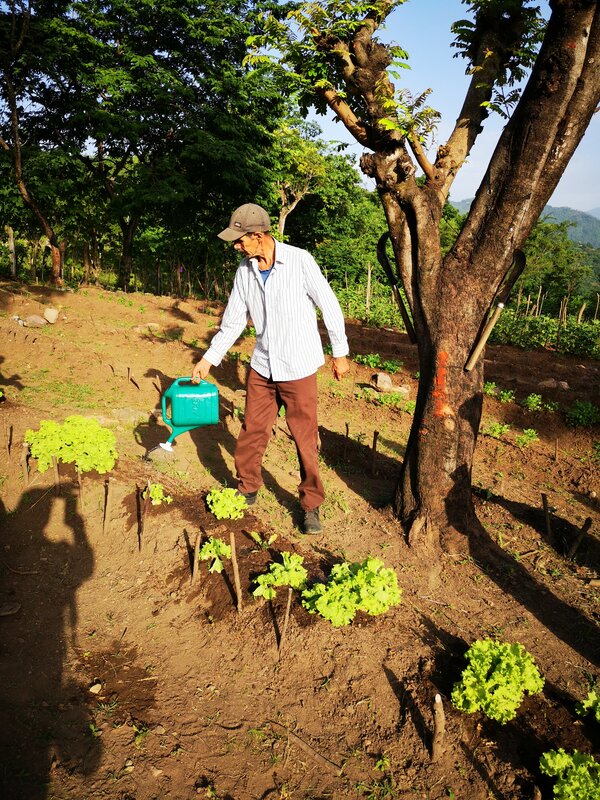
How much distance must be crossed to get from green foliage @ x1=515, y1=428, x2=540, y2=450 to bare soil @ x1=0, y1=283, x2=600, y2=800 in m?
0.47

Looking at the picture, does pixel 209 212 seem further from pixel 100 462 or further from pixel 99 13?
pixel 100 462

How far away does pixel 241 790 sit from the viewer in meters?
2.24

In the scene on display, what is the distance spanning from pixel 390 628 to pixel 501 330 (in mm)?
12552

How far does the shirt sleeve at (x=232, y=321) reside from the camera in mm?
4035

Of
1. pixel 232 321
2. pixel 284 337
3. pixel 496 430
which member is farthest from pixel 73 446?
pixel 496 430

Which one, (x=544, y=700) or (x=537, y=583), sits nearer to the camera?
(x=544, y=700)

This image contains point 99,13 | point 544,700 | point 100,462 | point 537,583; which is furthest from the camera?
point 99,13

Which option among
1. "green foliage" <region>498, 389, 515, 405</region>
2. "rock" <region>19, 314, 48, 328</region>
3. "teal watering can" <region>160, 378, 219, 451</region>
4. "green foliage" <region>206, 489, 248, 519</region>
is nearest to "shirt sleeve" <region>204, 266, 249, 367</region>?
"teal watering can" <region>160, 378, 219, 451</region>

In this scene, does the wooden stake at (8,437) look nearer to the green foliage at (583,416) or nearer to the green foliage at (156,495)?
the green foliage at (156,495)

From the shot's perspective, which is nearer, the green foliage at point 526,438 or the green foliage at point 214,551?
the green foliage at point 214,551

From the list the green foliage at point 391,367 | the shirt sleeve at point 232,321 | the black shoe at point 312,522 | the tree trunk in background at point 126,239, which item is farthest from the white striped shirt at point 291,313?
the tree trunk in background at point 126,239

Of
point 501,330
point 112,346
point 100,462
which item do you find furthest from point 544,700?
point 501,330

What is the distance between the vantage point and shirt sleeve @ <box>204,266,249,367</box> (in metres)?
4.04

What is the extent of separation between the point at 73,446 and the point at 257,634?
90.5 inches
